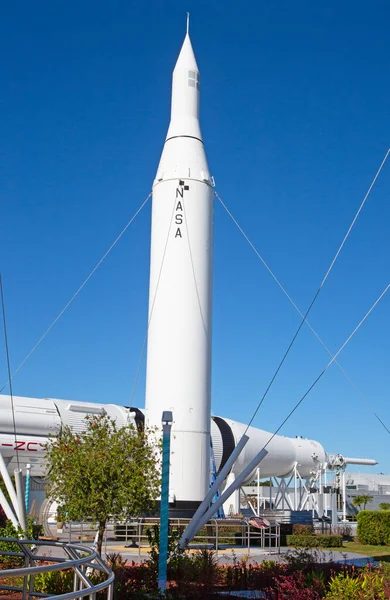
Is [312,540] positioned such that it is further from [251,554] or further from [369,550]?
[251,554]

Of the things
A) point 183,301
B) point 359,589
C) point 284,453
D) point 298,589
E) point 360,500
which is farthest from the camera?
point 360,500

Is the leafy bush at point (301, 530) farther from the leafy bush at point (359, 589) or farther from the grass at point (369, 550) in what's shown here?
the leafy bush at point (359, 589)

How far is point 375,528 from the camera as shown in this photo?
29344 millimetres

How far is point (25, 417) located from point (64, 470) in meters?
13.5

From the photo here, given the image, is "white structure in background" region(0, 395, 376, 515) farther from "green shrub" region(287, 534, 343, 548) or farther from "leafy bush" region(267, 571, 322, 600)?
"leafy bush" region(267, 571, 322, 600)

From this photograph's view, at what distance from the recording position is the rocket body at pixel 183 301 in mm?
23594

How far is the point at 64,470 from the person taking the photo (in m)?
16.4

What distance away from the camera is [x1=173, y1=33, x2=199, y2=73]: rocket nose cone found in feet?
88.5

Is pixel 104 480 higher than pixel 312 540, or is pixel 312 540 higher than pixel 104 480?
pixel 104 480

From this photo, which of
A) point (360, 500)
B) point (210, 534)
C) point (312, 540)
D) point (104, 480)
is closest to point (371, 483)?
point (360, 500)

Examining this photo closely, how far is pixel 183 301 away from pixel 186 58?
9451mm

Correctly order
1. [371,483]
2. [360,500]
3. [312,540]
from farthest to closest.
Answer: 1. [371,483]
2. [360,500]
3. [312,540]

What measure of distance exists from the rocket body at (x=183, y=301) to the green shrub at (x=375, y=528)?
9.11 meters

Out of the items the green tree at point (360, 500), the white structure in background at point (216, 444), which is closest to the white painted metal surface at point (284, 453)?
the white structure in background at point (216, 444)
